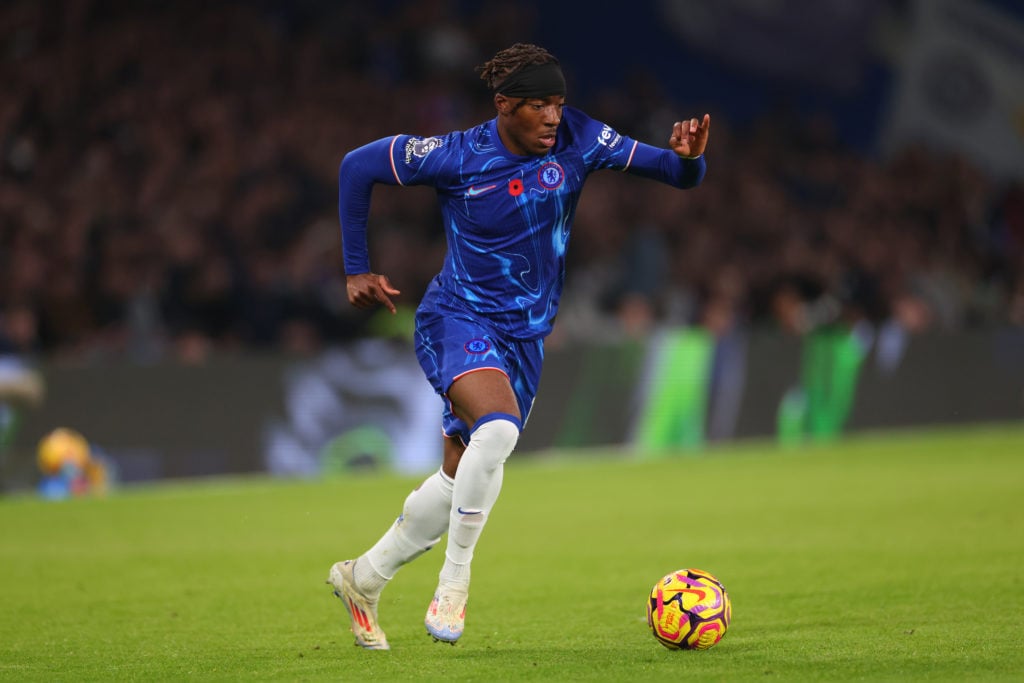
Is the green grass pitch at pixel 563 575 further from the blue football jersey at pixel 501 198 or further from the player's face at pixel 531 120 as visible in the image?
the player's face at pixel 531 120

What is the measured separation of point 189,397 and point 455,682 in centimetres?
946

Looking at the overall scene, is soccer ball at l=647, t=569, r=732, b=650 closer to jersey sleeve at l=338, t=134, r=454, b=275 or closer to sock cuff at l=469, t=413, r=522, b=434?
sock cuff at l=469, t=413, r=522, b=434

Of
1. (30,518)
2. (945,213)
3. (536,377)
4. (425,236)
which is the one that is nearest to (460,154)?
(536,377)

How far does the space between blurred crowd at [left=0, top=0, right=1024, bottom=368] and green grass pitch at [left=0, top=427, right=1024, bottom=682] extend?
1775mm

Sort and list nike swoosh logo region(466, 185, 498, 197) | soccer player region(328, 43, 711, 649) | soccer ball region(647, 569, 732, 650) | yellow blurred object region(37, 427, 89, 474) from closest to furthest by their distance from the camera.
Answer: soccer ball region(647, 569, 732, 650), soccer player region(328, 43, 711, 649), nike swoosh logo region(466, 185, 498, 197), yellow blurred object region(37, 427, 89, 474)

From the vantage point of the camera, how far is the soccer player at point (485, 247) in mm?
5832

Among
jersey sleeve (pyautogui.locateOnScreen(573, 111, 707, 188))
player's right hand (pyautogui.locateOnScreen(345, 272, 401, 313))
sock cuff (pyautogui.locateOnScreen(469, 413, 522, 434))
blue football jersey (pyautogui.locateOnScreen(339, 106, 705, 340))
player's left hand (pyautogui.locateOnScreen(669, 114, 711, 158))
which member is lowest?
sock cuff (pyautogui.locateOnScreen(469, 413, 522, 434))

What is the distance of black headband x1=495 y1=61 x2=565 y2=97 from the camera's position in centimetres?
583

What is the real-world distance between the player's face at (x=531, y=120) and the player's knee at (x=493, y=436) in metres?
1.04

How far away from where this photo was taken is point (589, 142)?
6.04 meters

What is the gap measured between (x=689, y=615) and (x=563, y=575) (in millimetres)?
2706

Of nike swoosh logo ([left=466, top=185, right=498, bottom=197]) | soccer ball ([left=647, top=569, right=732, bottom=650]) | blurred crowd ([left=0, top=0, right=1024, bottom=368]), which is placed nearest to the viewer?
soccer ball ([left=647, top=569, right=732, bottom=650])

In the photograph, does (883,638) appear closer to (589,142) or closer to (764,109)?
(589,142)

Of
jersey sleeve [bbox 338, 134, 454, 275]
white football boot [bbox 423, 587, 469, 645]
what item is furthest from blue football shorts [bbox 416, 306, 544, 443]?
white football boot [bbox 423, 587, 469, 645]
